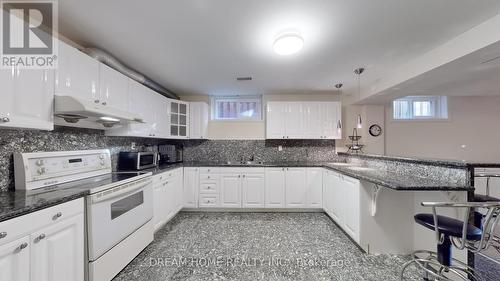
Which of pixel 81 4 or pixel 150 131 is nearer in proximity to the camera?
pixel 81 4

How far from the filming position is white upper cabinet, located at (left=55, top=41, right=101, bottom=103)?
1719 mm

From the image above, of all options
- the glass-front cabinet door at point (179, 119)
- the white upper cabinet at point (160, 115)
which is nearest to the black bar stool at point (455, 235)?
the white upper cabinet at point (160, 115)

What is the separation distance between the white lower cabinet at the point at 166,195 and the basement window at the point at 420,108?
462 centimetres

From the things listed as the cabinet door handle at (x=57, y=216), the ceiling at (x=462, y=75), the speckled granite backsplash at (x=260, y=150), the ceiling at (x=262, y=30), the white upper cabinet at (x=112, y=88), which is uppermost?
the ceiling at (x=262, y=30)

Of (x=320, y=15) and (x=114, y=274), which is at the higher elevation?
(x=320, y=15)

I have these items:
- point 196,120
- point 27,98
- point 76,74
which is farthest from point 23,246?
point 196,120

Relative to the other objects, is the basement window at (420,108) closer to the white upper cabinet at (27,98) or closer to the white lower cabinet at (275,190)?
the white lower cabinet at (275,190)

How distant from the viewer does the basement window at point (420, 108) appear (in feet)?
14.8

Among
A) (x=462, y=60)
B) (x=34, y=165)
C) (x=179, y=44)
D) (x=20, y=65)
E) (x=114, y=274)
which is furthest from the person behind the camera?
(x=179, y=44)

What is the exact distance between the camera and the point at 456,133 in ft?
14.5

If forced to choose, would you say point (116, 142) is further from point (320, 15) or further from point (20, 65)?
point (320, 15)

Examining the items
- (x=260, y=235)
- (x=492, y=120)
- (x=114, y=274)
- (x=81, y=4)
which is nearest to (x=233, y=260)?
(x=260, y=235)

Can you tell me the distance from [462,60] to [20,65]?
12.4 ft

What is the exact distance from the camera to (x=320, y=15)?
1.69 m
